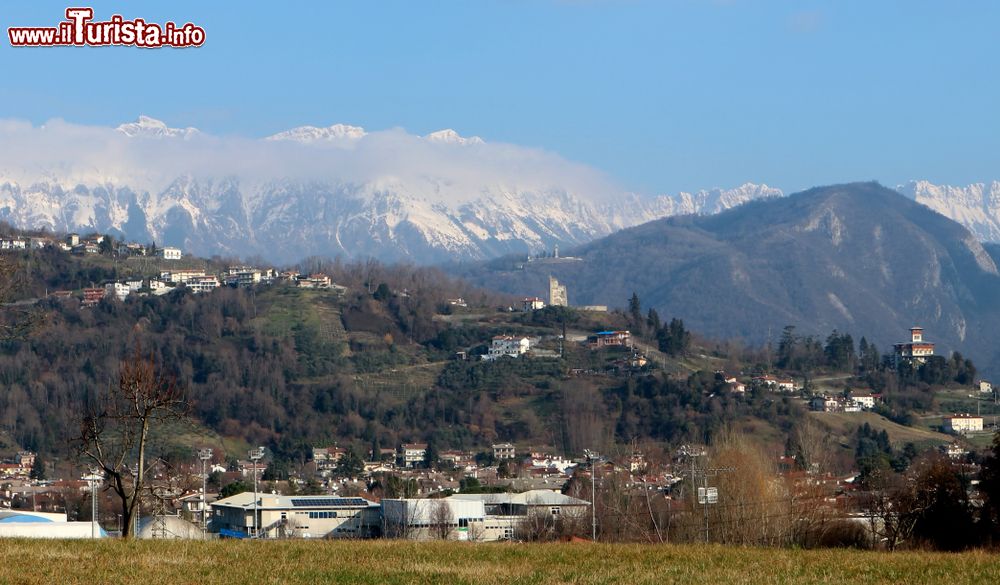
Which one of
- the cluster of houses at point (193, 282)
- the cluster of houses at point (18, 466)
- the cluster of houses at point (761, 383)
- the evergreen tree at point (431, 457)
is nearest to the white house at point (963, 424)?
Result: the cluster of houses at point (761, 383)

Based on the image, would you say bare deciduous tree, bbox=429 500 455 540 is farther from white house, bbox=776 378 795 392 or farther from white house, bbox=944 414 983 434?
white house, bbox=776 378 795 392

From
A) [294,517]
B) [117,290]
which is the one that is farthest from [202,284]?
[294,517]

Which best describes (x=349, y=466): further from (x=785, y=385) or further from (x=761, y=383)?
(x=785, y=385)

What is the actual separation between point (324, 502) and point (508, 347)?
87.6 metres

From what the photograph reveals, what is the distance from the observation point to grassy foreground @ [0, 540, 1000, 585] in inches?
774

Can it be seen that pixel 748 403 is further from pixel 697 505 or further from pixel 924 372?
pixel 697 505

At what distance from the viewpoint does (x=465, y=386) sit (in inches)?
5792

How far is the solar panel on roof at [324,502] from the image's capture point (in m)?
72.2

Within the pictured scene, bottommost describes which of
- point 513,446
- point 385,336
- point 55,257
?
point 513,446

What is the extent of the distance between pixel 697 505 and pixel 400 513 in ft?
50.4

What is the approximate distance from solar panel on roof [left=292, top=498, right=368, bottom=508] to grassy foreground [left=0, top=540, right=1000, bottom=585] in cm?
4740

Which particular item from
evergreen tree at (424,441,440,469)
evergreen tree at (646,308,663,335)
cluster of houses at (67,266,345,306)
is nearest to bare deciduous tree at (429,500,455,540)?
evergreen tree at (424,441,440,469)

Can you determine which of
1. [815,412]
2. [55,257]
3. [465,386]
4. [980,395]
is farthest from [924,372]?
[55,257]

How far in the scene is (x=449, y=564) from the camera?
2169cm
